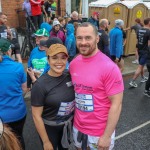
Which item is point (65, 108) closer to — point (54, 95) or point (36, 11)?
point (54, 95)

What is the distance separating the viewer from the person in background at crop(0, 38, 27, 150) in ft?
8.57

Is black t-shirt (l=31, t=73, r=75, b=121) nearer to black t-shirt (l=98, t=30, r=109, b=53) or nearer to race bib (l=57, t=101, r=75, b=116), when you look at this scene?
race bib (l=57, t=101, r=75, b=116)

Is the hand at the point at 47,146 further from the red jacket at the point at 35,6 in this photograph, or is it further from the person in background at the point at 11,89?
the red jacket at the point at 35,6

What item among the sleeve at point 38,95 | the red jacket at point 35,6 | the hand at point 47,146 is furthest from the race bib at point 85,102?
the red jacket at point 35,6

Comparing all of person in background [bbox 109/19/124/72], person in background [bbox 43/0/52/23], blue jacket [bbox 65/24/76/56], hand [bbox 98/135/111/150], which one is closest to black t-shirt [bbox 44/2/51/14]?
person in background [bbox 43/0/52/23]

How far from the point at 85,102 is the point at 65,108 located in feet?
0.79

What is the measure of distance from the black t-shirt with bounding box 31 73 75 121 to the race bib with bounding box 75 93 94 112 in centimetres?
9

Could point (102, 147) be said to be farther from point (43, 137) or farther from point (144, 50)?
point (144, 50)

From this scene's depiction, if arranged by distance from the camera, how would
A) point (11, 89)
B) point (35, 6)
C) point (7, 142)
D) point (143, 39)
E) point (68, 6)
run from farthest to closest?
point (68, 6) → point (35, 6) → point (143, 39) → point (11, 89) → point (7, 142)

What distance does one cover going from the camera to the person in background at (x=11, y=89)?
2611mm

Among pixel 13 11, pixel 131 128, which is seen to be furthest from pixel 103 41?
pixel 13 11

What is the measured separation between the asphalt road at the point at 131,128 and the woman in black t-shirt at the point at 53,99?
1.40 m

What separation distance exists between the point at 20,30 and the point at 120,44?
4651mm

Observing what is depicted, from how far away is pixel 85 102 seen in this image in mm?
2332
